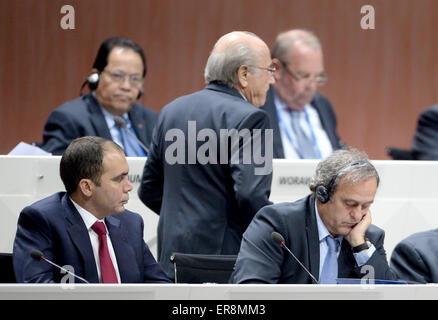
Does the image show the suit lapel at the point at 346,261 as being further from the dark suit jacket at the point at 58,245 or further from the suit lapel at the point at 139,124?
the suit lapel at the point at 139,124

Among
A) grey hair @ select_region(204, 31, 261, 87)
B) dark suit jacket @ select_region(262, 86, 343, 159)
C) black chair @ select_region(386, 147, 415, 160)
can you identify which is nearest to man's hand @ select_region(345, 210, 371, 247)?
grey hair @ select_region(204, 31, 261, 87)

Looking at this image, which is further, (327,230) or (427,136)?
(427,136)

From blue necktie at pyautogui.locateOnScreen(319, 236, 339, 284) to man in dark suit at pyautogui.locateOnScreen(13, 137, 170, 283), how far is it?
18.3 inches

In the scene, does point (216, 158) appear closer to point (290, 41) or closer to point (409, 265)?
point (409, 265)

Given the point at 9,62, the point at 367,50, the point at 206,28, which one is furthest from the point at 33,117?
the point at 367,50

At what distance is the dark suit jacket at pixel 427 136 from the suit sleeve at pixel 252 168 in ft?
6.13

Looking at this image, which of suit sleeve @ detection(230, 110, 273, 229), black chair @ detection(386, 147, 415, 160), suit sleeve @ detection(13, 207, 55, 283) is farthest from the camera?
black chair @ detection(386, 147, 415, 160)

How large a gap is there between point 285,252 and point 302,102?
73.7 inches

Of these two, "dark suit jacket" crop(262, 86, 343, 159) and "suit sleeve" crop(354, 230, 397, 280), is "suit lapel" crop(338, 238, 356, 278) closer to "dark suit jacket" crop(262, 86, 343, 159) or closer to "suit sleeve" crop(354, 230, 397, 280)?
"suit sleeve" crop(354, 230, 397, 280)

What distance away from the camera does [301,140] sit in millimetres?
4191

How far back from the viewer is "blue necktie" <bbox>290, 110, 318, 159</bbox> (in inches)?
164

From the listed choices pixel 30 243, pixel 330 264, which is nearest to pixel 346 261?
pixel 330 264
